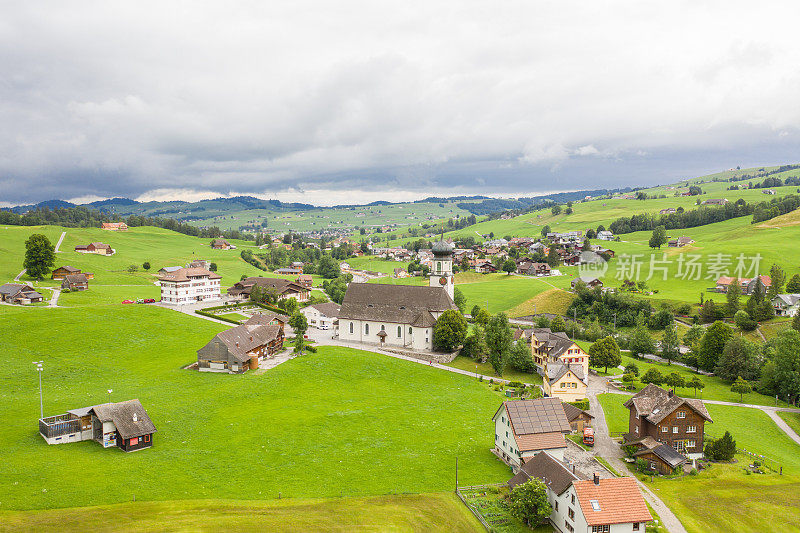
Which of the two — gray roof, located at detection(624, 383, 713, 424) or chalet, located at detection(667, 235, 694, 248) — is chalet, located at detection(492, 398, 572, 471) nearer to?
gray roof, located at detection(624, 383, 713, 424)

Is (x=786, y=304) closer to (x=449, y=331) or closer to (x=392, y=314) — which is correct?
(x=449, y=331)

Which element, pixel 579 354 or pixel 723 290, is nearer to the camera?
pixel 579 354

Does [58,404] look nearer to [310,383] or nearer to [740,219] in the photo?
[310,383]

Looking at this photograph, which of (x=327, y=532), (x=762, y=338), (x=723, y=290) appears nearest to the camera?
(x=327, y=532)

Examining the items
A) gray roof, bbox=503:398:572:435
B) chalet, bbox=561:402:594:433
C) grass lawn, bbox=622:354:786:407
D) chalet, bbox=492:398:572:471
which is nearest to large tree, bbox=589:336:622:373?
grass lawn, bbox=622:354:786:407

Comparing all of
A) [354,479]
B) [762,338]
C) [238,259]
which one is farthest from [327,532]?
[238,259]

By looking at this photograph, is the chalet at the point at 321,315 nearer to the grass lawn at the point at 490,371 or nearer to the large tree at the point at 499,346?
the grass lawn at the point at 490,371

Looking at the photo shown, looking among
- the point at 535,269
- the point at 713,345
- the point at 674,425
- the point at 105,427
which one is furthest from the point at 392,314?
the point at 535,269
